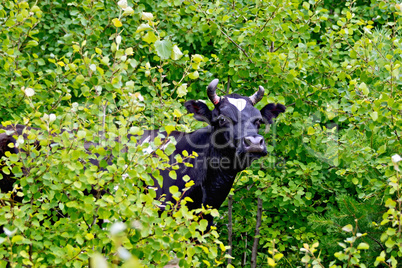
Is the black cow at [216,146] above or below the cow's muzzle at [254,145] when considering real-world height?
below

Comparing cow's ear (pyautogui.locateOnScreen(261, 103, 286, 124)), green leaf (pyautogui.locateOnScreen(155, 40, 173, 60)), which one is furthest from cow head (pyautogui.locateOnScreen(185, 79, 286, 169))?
green leaf (pyautogui.locateOnScreen(155, 40, 173, 60))

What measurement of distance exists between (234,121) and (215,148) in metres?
0.42

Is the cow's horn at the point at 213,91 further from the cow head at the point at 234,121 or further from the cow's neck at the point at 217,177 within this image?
the cow's neck at the point at 217,177

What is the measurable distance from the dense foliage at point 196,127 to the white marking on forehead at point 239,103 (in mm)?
366

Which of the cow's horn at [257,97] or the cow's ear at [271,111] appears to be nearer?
the cow's horn at [257,97]

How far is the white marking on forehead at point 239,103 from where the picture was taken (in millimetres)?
5859

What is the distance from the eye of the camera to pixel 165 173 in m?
5.87

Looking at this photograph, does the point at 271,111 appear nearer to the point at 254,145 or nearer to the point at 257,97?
the point at 257,97

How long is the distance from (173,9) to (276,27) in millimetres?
2356

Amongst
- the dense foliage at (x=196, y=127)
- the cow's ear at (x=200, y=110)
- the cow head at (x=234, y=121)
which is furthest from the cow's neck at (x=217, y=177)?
the cow's ear at (x=200, y=110)

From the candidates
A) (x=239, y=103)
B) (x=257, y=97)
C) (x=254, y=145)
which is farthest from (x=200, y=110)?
(x=254, y=145)

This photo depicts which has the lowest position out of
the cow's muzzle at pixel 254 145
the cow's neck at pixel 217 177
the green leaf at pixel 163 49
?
the cow's neck at pixel 217 177

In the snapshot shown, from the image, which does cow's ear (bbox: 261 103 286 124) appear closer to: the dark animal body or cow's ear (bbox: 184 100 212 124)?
the dark animal body

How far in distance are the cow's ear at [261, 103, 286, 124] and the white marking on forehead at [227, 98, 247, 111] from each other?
0.47 m
